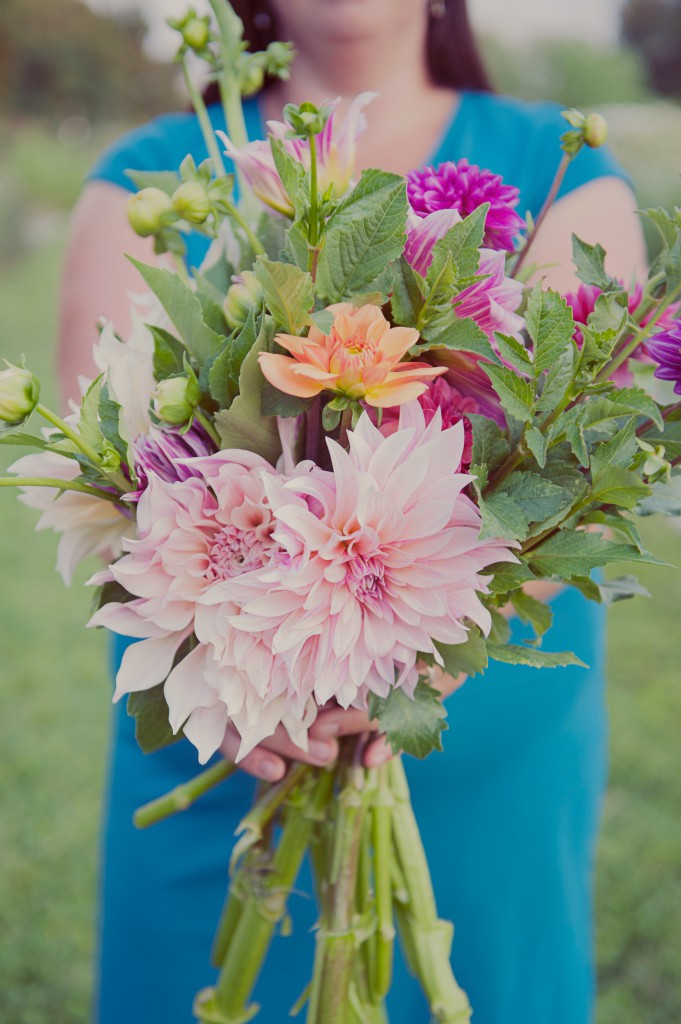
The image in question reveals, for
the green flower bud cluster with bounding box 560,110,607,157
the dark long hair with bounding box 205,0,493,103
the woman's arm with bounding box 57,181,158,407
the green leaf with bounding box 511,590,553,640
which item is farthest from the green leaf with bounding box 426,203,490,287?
the dark long hair with bounding box 205,0,493,103

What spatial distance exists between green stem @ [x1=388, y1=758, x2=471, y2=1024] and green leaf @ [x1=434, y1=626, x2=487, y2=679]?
153 millimetres

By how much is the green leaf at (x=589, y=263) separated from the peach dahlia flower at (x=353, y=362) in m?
0.12

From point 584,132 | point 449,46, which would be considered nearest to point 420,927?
point 584,132

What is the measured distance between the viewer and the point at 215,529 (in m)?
0.53

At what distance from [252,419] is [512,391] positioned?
135mm

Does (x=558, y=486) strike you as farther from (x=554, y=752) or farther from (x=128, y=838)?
(x=128, y=838)

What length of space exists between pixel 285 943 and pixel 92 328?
0.68 meters

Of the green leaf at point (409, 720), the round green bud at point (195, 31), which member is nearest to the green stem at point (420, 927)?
the green leaf at point (409, 720)

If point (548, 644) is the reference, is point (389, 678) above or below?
above

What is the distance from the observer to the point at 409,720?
0.56 metres

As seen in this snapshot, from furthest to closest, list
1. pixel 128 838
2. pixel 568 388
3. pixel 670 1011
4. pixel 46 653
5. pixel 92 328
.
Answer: pixel 46 653, pixel 670 1011, pixel 128 838, pixel 92 328, pixel 568 388

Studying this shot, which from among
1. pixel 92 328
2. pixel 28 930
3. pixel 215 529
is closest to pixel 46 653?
pixel 28 930

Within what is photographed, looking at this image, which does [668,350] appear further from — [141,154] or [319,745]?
[141,154]

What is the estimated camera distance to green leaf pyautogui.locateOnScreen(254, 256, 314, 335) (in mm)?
465
